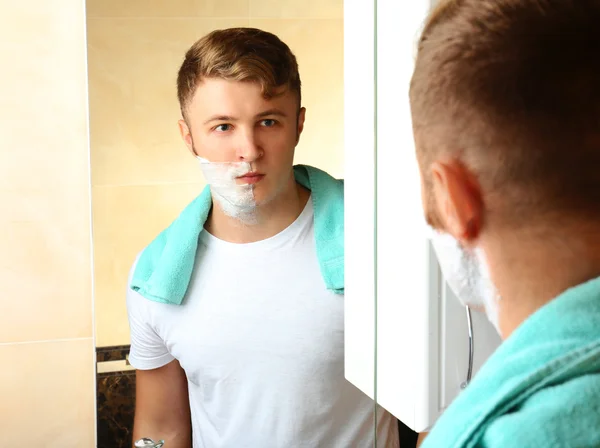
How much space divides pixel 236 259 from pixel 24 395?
0.49m

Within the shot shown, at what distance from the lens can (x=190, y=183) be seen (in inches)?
43.0

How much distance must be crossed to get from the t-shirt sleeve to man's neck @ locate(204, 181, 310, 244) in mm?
168

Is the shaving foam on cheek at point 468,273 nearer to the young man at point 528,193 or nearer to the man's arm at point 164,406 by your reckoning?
the young man at point 528,193

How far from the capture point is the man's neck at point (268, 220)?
1038mm

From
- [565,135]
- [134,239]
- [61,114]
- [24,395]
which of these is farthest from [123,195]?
[565,135]

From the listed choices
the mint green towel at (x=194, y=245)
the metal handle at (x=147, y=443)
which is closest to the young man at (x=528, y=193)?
the mint green towel at (x=194, y=245)

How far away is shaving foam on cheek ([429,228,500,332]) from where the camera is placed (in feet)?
1.86

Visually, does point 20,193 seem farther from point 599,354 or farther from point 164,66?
point 599,354

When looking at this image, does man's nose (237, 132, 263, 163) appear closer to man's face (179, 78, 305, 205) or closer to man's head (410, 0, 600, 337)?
man's face (179, 78, 305, 205)

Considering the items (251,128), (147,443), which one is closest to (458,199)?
(251,128)

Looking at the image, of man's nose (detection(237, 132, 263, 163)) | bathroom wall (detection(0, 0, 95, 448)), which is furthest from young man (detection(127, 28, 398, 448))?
bathroom wall (detection(0, 0, 95, 448))

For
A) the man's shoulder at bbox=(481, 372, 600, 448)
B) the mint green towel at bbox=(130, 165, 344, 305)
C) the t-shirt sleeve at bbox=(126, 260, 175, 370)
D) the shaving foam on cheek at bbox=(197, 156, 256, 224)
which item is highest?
the shaving foam on cheek at bbox=(197, 156, 256, 224)

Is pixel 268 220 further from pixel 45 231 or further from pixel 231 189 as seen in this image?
pixel 45 231

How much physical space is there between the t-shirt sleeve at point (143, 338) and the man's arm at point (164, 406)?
1cm
